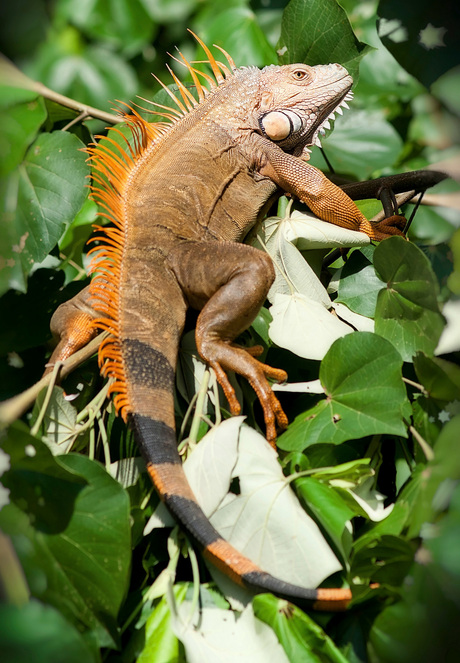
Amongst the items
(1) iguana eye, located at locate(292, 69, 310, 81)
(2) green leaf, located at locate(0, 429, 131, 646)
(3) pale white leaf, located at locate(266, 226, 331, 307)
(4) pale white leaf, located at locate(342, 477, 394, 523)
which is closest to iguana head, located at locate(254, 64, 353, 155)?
(1) iguana eye, located at locate(292, 69, 310, 81)

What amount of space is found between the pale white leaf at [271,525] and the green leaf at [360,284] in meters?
0.51

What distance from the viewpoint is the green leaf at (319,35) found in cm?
204

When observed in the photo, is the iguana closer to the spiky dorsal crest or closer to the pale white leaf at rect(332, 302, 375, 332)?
the spiky dorsal crest

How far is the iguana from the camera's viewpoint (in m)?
1.41

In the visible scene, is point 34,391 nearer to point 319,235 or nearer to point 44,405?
point 44,405

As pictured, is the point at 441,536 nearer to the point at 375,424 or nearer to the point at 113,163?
the point at 375,424

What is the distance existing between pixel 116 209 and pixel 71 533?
907 millimetres

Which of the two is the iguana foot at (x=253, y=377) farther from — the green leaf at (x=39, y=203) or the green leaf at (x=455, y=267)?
the green leaf at (x=39, y=203)

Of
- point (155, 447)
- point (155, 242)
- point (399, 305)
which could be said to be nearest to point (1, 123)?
point (155, 242)

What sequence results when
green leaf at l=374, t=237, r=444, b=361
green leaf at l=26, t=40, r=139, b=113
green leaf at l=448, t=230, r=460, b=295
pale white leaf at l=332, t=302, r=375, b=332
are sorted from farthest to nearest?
1. green leaf at l=26, t=40, r=139, b=113
2. pale white leaf at l=332, t=302, r=375, b=332
3. green leaf at l=374, t=237, r=444, b=361
4. green leaf at l=448, t=230, r=460, b=295

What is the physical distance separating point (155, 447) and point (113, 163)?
0.91 metres

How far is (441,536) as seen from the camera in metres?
0.92

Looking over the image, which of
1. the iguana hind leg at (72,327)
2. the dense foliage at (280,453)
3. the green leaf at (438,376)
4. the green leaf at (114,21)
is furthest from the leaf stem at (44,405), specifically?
the green leaf at (114,21)

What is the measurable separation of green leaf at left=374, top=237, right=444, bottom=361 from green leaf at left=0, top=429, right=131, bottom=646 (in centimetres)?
72
